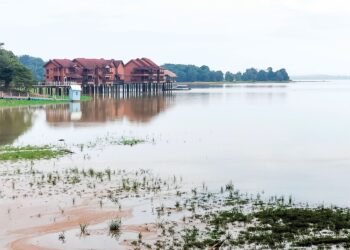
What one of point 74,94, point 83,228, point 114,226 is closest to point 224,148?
point 114,226

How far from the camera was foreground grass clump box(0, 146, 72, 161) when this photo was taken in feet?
99.9

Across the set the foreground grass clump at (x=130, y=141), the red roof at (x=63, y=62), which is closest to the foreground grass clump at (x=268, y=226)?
the foreground grass clump at (x=130, y=141)

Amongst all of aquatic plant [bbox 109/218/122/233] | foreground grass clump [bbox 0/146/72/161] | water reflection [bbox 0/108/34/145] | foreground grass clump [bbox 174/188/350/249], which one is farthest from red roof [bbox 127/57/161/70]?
aquatic plant [bbox 109/218/122/233]

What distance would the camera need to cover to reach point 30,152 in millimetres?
32188

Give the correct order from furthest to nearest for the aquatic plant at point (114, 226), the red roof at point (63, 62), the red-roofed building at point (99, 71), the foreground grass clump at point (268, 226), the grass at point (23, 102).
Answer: the red-roofed building at point (99, 71) → the red roof at point (63, 62) → the grass at point (23, 102) → the aquatic plant at point (114, 226) → the foreground grass clump at point (268, 226)

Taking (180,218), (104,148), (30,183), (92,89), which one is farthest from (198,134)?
(92,89)

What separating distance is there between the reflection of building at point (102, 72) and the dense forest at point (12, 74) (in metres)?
15.2

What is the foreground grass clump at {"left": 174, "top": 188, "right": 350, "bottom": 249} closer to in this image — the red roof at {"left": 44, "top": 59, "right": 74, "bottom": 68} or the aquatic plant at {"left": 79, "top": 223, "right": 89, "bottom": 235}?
the aquatic plant at {"left": 79, "top": 223, "right": 89, "bottom": 235}

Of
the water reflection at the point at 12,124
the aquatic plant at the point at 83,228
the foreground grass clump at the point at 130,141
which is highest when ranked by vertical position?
the aquatic plant at the point at 83,228

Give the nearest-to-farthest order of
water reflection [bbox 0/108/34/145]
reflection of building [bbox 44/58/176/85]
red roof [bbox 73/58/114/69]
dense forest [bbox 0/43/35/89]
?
water reflection [bbox 0/108/34/145]
dense forest [bbox 0/43/35/89]
reflection of building [bbox 44/58/176/85]
red roof [bbox 73/58/114/69]

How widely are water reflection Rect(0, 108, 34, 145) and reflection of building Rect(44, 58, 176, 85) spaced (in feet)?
145

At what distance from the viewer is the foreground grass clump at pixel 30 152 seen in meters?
30.5

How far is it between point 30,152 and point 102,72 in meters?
97.6

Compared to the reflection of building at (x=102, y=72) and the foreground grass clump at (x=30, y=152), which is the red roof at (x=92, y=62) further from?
the foreground grass clump at (x=30, y=152)
